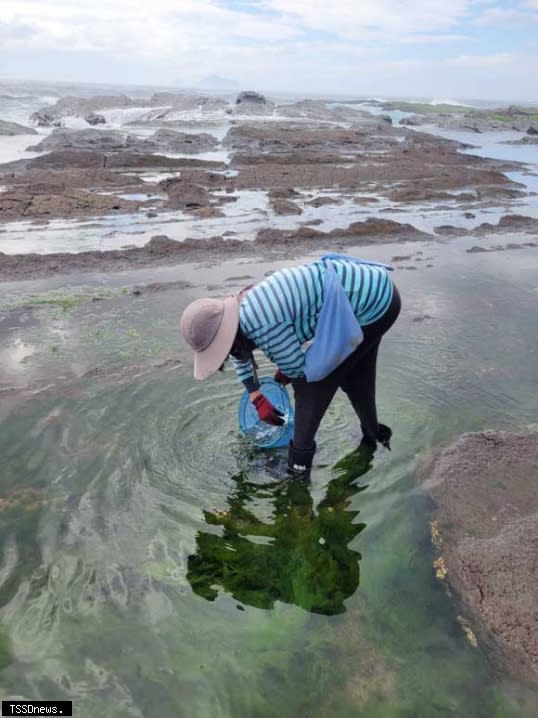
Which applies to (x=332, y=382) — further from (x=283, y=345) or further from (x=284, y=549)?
(x=284, y=549)

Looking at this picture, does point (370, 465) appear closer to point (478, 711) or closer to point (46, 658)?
point (478, 711)

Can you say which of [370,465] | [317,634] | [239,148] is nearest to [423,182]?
[239,148]

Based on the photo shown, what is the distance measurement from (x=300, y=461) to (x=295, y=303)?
4.00 feet

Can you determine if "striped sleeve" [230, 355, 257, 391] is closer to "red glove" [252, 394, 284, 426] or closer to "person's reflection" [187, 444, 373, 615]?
"red glove" [252, 394, 284, 426]

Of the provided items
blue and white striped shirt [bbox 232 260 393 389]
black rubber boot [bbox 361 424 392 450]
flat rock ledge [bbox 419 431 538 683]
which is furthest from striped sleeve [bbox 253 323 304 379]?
flat rock ledge [bbox 419 431 538 683]

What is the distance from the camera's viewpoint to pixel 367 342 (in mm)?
3529

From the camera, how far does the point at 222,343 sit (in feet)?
9.74

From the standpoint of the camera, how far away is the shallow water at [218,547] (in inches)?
102

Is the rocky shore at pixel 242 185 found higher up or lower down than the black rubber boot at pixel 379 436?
higher up

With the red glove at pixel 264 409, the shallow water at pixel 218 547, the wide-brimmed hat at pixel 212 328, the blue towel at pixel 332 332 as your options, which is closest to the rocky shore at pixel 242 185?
the shallow water at pixel 218 547

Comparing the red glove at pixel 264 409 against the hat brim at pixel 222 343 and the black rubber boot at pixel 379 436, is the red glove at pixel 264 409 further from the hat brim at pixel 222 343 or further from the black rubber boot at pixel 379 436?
the black rubber boot at pixel 379 436

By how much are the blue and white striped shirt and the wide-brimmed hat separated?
0.27 feet

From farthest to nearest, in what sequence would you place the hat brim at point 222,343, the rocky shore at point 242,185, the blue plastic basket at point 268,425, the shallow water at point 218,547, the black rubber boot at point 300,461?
1. the rocky shore at point 242,185
2. the blue plastic basket at point 268,425
3. the black rubber boot at point 300,461
4. the hat brim at point 222,343
5. the shallow water at point 218,547

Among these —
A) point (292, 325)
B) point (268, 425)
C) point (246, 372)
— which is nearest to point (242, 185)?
point (268, 425)
